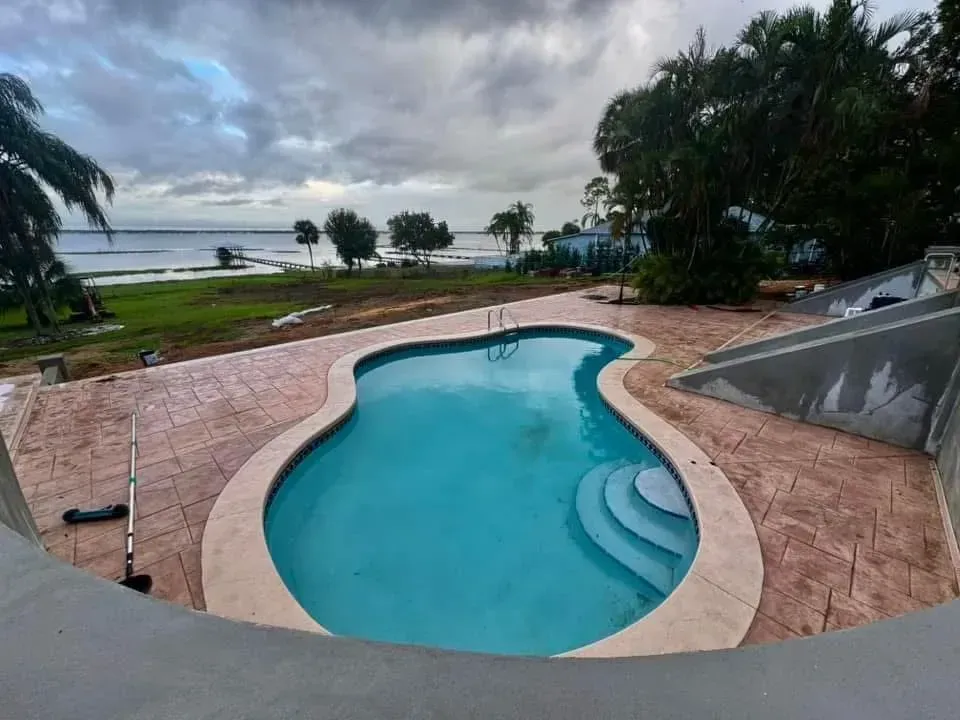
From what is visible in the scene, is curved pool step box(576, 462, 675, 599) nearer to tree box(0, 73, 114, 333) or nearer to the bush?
the bush

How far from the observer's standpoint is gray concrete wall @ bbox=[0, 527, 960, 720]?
79 centimetres

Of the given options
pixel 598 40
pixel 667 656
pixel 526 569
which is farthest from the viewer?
pixel 598 40

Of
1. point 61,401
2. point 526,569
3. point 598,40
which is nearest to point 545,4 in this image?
point 598,40

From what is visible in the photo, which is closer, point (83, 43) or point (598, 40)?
point (83, 43)

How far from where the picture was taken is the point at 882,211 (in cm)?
1188

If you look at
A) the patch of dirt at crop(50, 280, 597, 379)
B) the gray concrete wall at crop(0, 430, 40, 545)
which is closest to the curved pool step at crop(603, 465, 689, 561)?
the gray concrete wall at crop(0, 430, 40, 545)

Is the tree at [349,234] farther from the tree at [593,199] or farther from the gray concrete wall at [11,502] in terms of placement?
the gray concrete wall at [11,502]

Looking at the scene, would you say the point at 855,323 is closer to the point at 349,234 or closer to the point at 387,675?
the point at 387,675

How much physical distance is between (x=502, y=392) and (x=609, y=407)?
213 centimetres

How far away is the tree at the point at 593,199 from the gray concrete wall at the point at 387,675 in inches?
1334

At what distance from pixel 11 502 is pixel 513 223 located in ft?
142

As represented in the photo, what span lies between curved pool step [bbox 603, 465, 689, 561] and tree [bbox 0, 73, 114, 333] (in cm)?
1637

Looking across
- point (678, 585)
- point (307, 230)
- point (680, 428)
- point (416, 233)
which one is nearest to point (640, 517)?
point (678, 585)

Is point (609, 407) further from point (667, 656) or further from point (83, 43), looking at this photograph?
point (83, 43)
